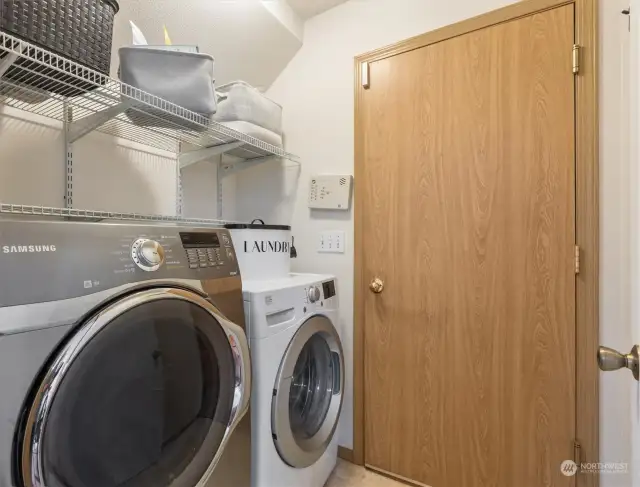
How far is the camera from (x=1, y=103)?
1.15m

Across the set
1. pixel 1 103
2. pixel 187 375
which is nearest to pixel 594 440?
pixel 187 375

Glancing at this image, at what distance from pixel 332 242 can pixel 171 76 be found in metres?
1.05

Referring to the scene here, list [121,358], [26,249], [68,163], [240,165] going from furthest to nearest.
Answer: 1. [240,165]
2. [68,163]
3. [121,358]
4. [26,249]

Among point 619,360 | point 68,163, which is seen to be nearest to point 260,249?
point 68,163

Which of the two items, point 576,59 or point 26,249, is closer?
point 26,249

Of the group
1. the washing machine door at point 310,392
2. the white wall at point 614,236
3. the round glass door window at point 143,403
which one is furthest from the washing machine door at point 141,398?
the white wall at point 614,236

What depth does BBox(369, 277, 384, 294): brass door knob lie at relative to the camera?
171cm

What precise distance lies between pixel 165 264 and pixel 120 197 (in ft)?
2.80

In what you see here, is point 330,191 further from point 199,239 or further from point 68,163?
point 68,163

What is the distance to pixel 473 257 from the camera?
1.50 metres

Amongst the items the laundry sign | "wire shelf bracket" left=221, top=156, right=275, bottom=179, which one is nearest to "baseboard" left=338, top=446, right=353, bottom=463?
the laundry sign

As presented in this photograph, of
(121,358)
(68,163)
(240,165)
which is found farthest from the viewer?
(240,165)

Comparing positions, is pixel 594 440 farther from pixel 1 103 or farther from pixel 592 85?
pixel 1 103

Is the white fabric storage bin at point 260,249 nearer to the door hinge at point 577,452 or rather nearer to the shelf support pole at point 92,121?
the shelf support pole at point 92,121
